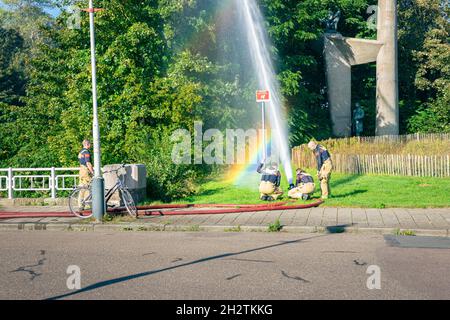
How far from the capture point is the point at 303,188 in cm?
1590

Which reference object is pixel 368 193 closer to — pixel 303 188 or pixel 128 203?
pixel 303 188

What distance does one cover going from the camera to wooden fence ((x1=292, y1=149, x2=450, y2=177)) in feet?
66.4

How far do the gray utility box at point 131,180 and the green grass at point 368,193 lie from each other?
53.1 inches

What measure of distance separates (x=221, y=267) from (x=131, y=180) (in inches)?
332

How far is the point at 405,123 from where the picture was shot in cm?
3916

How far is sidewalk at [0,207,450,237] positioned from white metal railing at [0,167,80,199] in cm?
383

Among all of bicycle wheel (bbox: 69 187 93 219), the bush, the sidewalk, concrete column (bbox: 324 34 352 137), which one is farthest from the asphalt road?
concrete column (bbox: 324 34 352 137)

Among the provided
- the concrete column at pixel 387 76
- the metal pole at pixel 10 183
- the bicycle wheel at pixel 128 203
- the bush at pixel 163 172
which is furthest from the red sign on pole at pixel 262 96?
the concrete column at pixel 387 76

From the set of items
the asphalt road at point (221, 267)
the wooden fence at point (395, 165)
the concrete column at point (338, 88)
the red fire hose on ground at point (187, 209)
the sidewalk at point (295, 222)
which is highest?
the concrete column at point (338, 88)

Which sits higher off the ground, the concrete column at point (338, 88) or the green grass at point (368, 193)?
the concrete column at point (338, 88)

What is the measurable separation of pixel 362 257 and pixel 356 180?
11.3 meters

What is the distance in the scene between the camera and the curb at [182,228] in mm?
11531

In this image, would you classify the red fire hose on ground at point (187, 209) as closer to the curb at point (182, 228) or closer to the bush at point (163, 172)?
the curb at point (182, 228)

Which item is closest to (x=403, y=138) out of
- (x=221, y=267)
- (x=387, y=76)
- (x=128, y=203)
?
(x=387, y=76)
